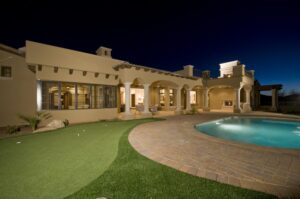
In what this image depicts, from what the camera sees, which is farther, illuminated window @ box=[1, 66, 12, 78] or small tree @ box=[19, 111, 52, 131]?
illuminated window @ box=[1, 66, 12, 78]

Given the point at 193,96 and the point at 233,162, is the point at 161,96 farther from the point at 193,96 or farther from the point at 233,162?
the point at 233,162

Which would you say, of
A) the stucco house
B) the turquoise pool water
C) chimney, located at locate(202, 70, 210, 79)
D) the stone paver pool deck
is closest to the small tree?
the stucco house

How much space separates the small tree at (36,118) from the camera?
23.9 feet

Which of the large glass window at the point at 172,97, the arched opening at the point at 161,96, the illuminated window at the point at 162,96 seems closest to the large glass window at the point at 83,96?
the arched opening at the point at 161,96

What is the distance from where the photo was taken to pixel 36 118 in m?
7.52

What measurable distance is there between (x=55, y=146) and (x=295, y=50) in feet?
154

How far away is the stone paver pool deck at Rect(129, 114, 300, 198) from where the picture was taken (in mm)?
2400

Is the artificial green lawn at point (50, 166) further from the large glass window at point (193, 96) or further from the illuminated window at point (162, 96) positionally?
the large glass window at point (193, 96)

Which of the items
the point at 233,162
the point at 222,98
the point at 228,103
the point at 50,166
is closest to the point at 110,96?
the point at 50,166

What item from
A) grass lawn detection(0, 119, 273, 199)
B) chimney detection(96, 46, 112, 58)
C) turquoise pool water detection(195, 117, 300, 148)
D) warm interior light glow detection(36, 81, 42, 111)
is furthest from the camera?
chimney detection(96, 46, 112, 58)

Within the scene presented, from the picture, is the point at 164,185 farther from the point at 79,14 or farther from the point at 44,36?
the point at 44,36

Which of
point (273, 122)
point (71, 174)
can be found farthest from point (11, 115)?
point (273, 122)

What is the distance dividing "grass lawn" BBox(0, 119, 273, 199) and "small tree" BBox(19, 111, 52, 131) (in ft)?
10.9

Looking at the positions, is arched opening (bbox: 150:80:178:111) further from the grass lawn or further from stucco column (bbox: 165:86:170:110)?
the grass lawn
